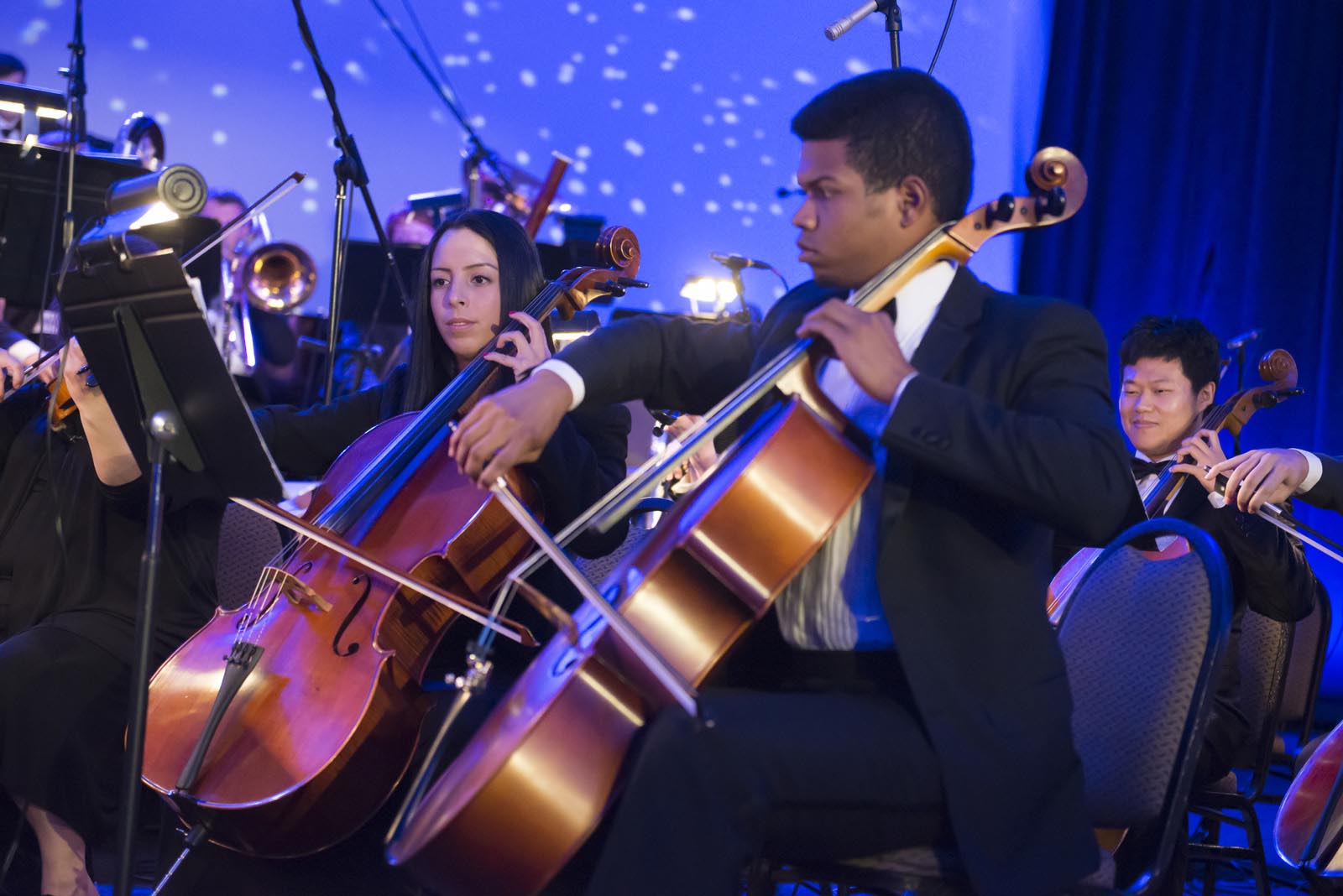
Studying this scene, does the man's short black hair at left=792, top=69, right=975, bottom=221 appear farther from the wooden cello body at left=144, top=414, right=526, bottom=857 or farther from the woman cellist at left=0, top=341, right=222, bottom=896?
the woman cellist at left=0, top=341, right=222, bottom=896

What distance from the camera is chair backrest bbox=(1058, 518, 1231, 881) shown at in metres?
1.42

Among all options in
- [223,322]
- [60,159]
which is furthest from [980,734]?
→ [223,322]

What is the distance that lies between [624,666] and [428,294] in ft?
4.56

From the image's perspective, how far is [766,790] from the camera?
4.01 feet

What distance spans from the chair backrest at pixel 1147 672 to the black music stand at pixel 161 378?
3.48 ft

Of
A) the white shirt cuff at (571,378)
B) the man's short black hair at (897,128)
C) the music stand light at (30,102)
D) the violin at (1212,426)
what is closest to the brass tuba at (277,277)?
the music stand light at (30,102)

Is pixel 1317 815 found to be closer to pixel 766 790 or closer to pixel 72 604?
pixel 766 790

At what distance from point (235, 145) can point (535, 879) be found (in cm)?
464

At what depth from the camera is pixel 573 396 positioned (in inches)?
60.8

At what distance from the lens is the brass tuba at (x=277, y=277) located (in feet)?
16.1

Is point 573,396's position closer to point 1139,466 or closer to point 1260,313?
point 1139,466

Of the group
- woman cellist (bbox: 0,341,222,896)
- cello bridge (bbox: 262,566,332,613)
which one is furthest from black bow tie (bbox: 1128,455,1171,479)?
woman cellist (bbox: 0,341,222,896)

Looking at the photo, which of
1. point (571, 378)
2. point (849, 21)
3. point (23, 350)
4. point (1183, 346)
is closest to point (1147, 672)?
point (571, 378)

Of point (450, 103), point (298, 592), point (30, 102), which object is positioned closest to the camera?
point (298, 592)
